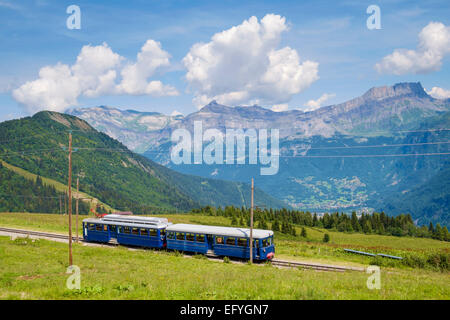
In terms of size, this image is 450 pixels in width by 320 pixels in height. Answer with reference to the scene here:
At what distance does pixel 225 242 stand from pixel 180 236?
21.8 feet

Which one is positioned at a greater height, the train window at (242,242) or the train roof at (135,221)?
the train roof at (135,221)

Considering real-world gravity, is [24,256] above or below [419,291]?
below

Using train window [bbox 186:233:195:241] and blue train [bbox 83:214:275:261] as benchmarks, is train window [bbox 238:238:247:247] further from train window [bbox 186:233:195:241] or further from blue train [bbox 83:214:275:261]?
train window [bbox 186:233:195:241]

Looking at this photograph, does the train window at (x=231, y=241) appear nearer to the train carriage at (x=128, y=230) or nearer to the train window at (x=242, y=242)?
the train window at (x=242, y=242)

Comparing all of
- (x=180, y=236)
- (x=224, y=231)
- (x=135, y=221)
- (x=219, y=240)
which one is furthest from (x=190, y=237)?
(x=135, y=221)

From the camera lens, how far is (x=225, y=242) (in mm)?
41312

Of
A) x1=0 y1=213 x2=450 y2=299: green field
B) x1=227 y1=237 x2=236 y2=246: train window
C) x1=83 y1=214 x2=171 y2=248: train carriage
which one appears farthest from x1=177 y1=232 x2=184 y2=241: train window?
x1=227 y1=237 x2=236 y2=246: train window

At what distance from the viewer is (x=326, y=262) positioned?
146ft

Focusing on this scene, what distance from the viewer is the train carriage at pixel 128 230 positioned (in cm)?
4612

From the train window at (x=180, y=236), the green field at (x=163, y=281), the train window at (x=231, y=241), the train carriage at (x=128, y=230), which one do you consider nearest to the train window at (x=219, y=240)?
the train window at (x=231, y=241)
